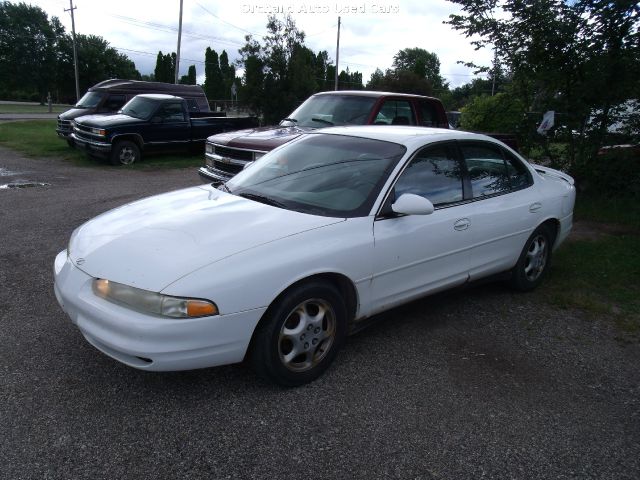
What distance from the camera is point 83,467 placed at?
2.52 metres

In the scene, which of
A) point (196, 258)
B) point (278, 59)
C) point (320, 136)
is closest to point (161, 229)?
point (196, 258)

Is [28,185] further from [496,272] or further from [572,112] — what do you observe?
[572,112]

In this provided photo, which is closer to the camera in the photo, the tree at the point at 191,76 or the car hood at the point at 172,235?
the car hood at the point at 172,235

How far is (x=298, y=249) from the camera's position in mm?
3156

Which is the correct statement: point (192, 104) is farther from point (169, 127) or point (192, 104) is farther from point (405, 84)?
point (405, 84)

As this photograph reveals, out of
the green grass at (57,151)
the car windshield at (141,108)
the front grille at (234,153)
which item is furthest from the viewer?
the green grass at (57,151)

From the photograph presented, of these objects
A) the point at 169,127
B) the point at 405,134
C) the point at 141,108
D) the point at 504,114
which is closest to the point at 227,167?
the point at 405,134

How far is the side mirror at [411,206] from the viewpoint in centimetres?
350

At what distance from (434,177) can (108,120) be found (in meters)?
10.7

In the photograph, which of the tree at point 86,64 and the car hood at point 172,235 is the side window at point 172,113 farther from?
the tree at point 86,64

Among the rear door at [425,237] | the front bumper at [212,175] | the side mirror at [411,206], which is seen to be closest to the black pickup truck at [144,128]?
the front bumper at [212,175]

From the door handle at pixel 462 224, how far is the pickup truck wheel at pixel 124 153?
1064 centimetres

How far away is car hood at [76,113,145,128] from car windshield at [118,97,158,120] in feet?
0.72

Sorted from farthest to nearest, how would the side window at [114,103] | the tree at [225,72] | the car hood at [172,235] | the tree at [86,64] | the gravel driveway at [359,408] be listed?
the tree at [86,64], the tree at [225,72], the side window at [114,103], the car hood at [172,235], the gravel driveway at [359,408]
